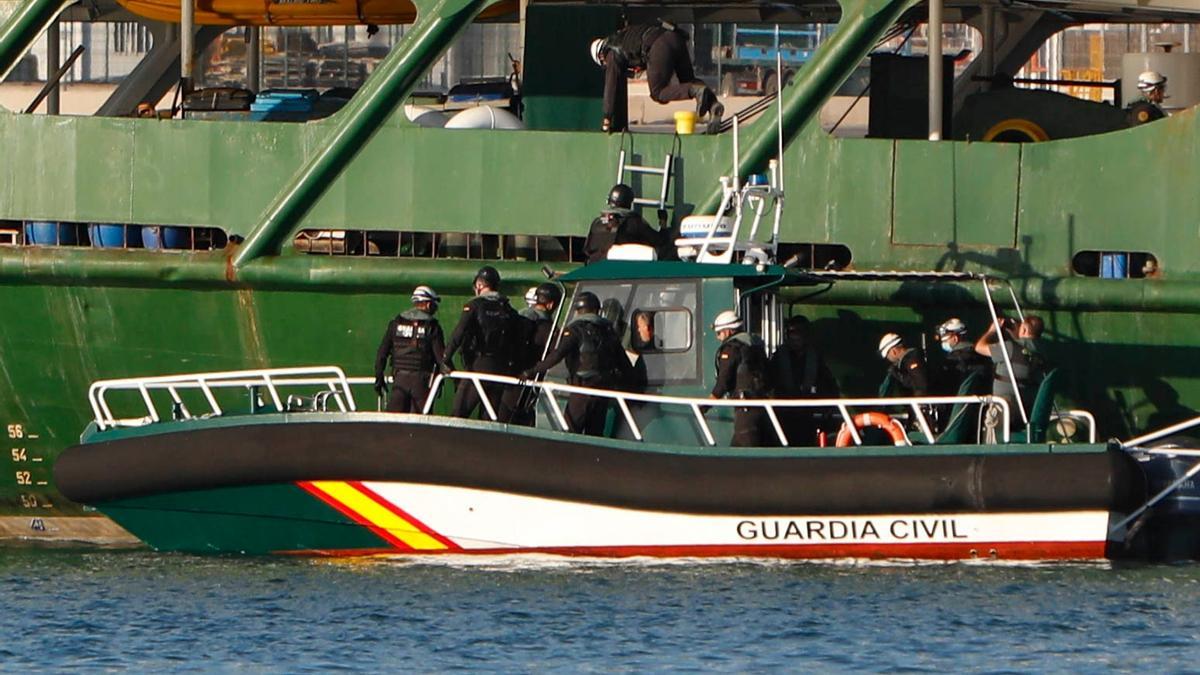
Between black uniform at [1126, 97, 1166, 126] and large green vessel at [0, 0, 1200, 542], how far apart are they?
13.6 inches

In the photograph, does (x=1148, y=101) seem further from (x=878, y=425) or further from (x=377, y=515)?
(x=377, y=515)

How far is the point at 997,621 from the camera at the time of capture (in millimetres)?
10703

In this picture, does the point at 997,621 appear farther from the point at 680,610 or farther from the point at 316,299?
the point at 316,299

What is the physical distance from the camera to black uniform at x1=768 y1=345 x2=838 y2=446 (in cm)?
1264

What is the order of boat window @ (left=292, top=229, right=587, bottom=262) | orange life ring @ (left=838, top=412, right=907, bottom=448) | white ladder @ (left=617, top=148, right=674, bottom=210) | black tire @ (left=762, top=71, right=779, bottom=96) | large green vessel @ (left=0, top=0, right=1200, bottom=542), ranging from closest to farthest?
orange life ring @ (left=838, top=412, right=907, bottom=448) < large green vessel @ (left=0, top=0, right=1200, bottom=542) < white ladder @ (left=617, top=148, right=674, bottom=210) < boat window @ (left=292, top=229, right=587, bottom=262) < black tire @ (left=762, top=71, right=779, bottom=96)

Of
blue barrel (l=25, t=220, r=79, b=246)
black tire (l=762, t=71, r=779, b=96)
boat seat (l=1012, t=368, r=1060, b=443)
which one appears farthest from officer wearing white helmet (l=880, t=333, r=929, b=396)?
blue barrel (l=25, t=220, r=79, b=246)

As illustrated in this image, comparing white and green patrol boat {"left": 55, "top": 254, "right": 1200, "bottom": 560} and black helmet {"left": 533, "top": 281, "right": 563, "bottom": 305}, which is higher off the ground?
black helmet {"left": 533, "top": 281, "right": 563, "bottom": 305}

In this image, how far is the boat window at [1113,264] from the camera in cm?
1336

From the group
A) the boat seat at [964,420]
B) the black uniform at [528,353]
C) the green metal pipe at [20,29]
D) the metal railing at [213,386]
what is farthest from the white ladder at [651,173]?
the green metal pipe at [20,29]

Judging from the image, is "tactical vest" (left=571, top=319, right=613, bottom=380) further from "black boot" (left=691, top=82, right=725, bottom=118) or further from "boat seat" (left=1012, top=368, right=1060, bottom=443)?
"boat seat" (left=1012, top=368, right=1060, bottom=443)

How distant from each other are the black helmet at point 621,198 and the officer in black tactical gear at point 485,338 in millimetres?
801

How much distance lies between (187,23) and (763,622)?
5.91 metres

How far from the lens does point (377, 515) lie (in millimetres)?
12547

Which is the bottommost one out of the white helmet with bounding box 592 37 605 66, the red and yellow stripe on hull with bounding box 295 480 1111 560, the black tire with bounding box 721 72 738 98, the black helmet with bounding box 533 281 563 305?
the red and yellow stripe on hull with bounding box 295 480 1111 560
